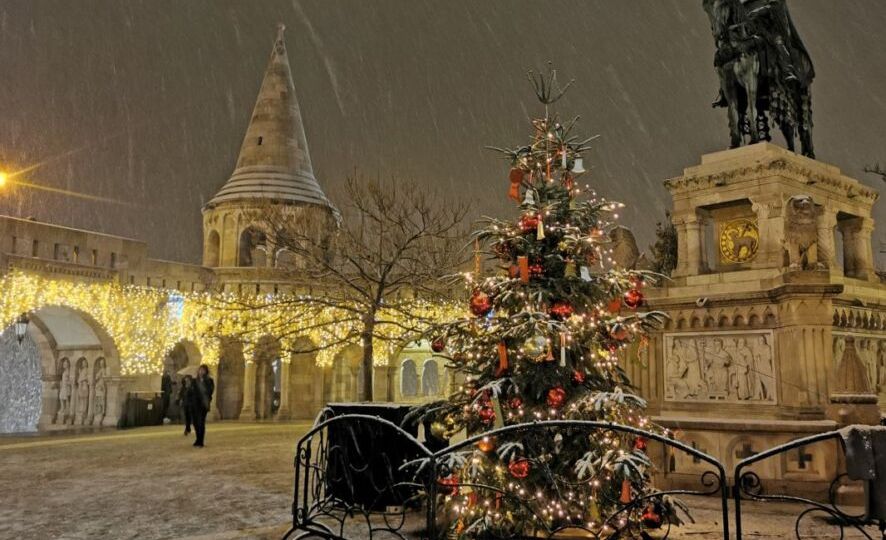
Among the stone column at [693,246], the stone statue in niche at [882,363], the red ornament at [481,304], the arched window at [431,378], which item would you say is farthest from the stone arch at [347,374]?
the red ornament at [481,304]

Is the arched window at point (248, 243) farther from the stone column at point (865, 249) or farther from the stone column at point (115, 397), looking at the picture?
the stone column at point (865, 249)

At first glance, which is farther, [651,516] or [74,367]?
[74,367]

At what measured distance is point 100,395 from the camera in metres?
26.6

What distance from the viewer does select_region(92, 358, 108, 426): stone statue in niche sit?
86.7 ft

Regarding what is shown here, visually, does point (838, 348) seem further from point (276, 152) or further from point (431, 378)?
point (431, 378)

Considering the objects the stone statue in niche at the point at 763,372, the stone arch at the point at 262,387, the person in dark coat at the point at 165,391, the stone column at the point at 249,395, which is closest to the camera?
the stone statue in niche at the point at 763,372

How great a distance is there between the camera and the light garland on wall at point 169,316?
22953mm

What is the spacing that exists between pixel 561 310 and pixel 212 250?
1223 inches

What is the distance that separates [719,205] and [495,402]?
6780 millimetres

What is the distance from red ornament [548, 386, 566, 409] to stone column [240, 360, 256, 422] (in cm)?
2586

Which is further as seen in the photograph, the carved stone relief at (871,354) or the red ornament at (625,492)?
the carved stone relief at (871,354)

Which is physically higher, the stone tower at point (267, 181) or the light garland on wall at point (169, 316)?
the stone tower at point (267, 181)

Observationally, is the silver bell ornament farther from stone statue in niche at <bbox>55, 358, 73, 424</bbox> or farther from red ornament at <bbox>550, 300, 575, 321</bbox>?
stone statue in niche at <bbox>55, 358, 73, 424</bbox>

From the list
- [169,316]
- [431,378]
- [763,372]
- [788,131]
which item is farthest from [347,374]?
[763,372]
